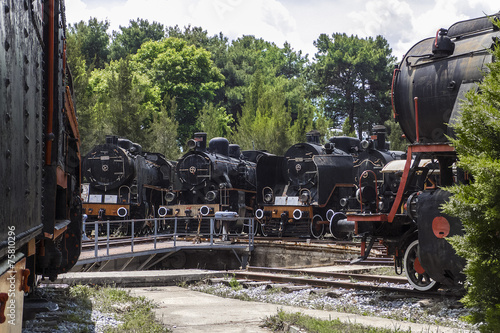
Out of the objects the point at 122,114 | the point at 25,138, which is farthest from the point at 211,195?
the point at 25,138

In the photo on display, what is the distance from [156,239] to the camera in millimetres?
18906

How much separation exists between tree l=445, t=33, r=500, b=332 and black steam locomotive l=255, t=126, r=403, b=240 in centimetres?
1560

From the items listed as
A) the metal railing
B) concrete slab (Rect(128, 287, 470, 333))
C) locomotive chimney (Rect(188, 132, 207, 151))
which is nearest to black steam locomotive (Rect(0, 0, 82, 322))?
concrete slab (Rect(128, 287, 470, 333))

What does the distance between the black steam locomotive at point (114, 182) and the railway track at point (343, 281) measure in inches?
400

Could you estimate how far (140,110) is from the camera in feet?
108

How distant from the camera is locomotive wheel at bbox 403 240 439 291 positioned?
29.8ft

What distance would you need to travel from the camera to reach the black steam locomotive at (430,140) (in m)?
7.93

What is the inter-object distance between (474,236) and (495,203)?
1.01 ft

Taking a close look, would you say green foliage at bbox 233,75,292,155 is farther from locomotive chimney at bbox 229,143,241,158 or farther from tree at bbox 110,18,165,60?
tree at bbox 110,18,165,60

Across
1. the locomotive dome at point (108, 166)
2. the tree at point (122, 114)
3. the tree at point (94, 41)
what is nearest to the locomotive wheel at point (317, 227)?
the locomotive dome at point (108, 166)

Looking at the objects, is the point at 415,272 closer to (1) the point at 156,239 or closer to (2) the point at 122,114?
(1) the point at 156,239

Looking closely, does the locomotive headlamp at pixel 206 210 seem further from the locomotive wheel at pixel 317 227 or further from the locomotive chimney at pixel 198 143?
the locomotive wheel at pixel 317 227

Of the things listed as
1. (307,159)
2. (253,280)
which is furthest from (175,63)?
(253,280)

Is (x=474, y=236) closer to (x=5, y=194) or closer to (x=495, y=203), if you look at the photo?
(x=495, y=203)
